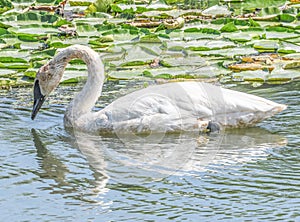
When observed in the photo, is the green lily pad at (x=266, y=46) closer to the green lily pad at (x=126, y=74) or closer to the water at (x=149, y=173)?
the green lily pad at (x=126, y=74)

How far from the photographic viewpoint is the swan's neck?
8.91 m

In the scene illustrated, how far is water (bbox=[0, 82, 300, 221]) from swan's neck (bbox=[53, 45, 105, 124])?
0.24m

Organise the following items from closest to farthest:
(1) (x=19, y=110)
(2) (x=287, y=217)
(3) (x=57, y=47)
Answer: (2) (x=287, y=217) < (1) (x=19, y=110) < (3) (x=57, y=47)

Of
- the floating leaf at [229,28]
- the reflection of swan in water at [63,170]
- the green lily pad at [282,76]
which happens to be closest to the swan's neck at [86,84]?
the reflection of swan in water at [63,170]

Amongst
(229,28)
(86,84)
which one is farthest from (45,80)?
(229,28)

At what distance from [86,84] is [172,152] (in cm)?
163

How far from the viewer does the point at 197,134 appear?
27.8 ft

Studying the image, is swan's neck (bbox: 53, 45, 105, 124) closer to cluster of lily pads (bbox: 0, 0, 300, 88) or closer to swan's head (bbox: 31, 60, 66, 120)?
swan's head (bbox: 31, 60, 66, 120)

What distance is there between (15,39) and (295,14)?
460 centimetres

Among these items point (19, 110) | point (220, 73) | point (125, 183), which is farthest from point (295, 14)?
point (125, 183)

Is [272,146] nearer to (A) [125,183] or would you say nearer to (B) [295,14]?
(A) [125,183]

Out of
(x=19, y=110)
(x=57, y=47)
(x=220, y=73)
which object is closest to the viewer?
(x=19, y=110)

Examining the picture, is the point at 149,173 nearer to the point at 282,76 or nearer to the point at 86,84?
the point at 86,84

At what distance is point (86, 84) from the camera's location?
9.10 m
